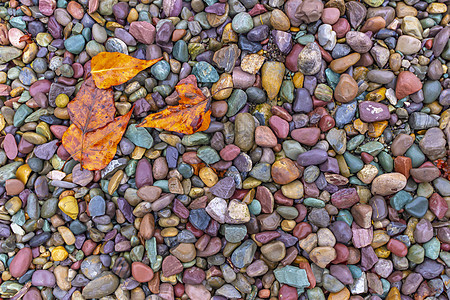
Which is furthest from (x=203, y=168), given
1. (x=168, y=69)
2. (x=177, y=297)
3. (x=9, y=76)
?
(x=9, y=76)

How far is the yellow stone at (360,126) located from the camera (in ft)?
4.55

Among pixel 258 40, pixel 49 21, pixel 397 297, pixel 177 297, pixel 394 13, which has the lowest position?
pixel 177 297

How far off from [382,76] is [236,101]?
0.68 metres

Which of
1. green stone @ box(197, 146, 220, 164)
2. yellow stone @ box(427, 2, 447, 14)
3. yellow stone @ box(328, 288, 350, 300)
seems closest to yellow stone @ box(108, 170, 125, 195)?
green stone @ box(197, 146, 220, 164)

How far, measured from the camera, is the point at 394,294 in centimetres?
136

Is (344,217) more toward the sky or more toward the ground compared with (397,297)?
more toward the sky

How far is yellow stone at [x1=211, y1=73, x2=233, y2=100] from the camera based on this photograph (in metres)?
1.39

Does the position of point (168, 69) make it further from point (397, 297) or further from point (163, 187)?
point (397, 297)

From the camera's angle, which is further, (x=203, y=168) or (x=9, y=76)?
(x=9, y=76)

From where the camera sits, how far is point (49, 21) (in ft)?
4.88

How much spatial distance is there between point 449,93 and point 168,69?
1.31 meters

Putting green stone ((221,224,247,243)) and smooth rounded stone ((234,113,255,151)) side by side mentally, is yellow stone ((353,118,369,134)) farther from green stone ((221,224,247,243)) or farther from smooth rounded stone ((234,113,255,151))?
green stone ((221,224,247,243))

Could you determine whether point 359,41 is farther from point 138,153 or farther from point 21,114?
point 21,114

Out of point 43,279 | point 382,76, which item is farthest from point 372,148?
point 43,279
